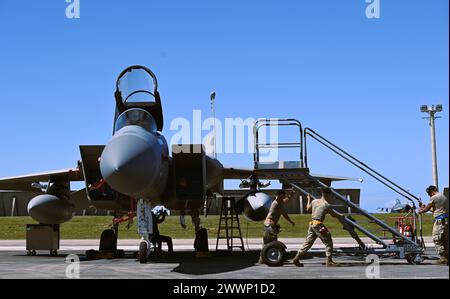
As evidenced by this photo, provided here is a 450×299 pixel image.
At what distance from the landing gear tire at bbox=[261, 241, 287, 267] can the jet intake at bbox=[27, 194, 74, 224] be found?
7417 millimetres

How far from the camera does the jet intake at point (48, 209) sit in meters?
16.0

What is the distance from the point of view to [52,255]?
645 inches

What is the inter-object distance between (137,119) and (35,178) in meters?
7.59

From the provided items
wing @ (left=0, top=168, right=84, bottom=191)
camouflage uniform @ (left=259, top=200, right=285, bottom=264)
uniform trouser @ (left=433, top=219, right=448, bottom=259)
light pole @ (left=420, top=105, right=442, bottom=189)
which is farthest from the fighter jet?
light pole @ (left=420, top=105, right=442, bottom=189)

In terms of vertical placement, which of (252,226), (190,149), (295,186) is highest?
(190,149)

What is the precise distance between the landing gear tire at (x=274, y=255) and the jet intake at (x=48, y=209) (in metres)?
7.42

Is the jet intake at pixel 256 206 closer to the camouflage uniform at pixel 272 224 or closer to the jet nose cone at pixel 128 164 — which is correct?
the camouflage uniform at pixel 272 224

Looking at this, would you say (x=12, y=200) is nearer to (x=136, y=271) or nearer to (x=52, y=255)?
(x=52, y=255)

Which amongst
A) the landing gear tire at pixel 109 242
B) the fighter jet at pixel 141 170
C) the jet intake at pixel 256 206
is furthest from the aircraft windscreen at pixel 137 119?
the jet intake at pixel 256 206

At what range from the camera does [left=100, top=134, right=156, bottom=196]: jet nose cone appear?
389 inches

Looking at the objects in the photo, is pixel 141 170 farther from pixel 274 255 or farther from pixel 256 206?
pixel 256 206

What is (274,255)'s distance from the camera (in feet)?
36.8
